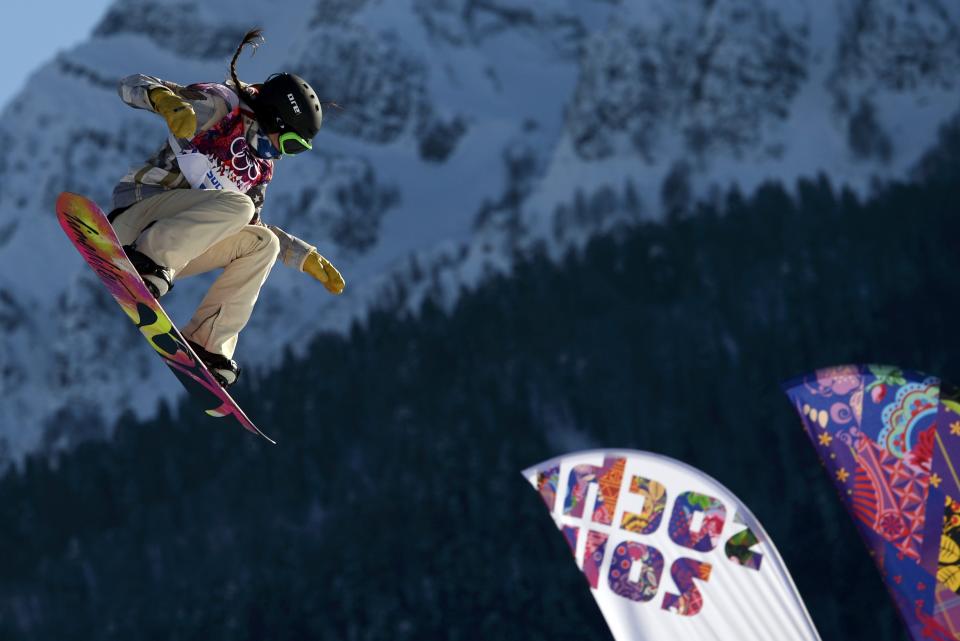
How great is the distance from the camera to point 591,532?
23.4 metres

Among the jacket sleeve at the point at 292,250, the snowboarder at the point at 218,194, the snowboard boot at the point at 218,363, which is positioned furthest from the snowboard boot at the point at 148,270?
the jacket sleeve at the point at 292,250

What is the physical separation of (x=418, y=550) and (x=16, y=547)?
3278 centimetres

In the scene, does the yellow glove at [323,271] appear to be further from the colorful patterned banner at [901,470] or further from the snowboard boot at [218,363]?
the colorful patterned banner at [901,470]

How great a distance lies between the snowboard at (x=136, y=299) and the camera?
15164mm

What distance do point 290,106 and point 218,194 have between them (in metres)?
1.00

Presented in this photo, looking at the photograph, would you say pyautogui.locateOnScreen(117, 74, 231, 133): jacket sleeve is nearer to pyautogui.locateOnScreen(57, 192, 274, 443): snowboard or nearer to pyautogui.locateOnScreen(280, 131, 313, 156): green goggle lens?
pyautogui.locateOnScreen(280, 131, 313, 156): green goggle lens

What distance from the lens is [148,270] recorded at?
1532cm

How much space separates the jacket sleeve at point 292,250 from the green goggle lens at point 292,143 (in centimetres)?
120

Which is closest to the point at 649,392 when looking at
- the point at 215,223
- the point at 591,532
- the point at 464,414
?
the point at 464,414

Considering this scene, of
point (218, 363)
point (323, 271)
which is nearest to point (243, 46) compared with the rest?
point (323, 271)

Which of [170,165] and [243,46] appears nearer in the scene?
[243,46]

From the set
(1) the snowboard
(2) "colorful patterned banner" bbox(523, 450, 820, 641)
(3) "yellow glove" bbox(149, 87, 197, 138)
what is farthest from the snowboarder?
(2) "colorful patterned banner" bbox(523, 450, 820, 641)

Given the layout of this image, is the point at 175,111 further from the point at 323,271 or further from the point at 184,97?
the point at 323,271

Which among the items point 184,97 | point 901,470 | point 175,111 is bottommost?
point 901,470
